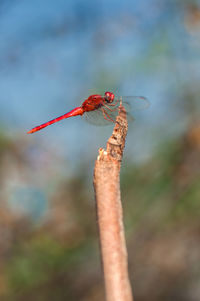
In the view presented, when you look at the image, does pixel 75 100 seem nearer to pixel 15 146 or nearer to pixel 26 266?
pixel 15 146

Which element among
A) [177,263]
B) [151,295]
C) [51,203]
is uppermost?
[51,203]

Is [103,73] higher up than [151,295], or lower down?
higher up

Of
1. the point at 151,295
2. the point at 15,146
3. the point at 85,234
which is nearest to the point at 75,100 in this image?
the point at 15,146

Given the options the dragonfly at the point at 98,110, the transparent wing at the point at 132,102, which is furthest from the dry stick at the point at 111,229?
the transparent wing at the point at 132,102

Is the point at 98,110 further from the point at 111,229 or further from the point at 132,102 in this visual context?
the point at 111,229

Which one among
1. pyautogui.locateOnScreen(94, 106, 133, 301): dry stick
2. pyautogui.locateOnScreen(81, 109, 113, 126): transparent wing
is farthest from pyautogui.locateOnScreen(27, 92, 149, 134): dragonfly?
pyautogui.locateOnScreen(94, 106, 133, 301): dry stick

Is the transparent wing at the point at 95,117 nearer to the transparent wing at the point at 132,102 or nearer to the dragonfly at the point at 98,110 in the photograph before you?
the dragonfly at the point at 98,110

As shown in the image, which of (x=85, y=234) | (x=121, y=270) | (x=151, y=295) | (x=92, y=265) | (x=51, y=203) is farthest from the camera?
(x=51, y=203)

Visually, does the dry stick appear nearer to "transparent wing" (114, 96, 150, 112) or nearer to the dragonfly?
the dragonfly

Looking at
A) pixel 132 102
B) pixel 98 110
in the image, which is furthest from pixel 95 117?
pixel 132 102
